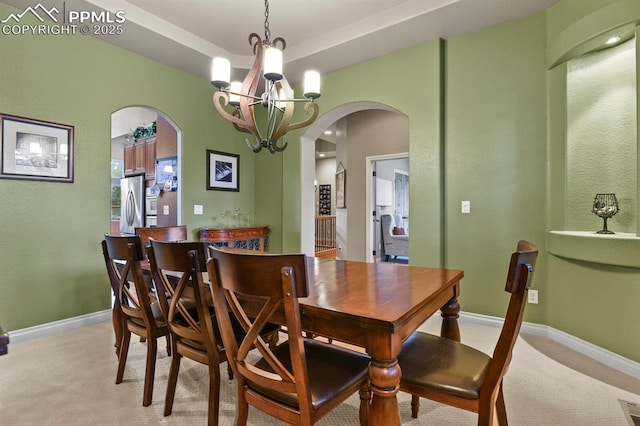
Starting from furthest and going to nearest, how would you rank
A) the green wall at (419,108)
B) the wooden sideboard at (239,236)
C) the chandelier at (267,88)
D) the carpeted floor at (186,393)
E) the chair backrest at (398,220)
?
the chair backrest at (398,220)
the wooden sideboard at (239,236)
the green wall at (419,108)
the chandelier at (267,88)
the carpeted floor at (186,393)

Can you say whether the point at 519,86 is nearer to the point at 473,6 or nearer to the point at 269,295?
the point at 473,6

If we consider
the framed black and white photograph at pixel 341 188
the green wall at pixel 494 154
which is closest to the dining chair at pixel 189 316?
the green wall at pixel 494 154

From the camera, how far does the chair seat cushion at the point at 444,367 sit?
1202 millimetres

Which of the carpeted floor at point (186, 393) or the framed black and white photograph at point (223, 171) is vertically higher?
the framed black and white photograph at point (223, 171)

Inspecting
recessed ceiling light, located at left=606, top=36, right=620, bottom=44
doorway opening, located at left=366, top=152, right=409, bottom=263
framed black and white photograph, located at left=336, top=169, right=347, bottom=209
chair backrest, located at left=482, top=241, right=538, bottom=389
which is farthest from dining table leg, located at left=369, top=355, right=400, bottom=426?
framed black and white photograph, located at left=336, top=169, right=347, bottom=209

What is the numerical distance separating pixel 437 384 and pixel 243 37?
3751 millimetres

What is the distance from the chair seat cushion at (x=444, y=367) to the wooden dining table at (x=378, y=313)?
0.19 metres

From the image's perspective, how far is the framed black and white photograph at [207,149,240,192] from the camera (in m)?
4.30

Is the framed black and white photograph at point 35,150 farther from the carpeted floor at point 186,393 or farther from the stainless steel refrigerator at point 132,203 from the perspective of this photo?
the stainless steel refrigerator at point 132,203

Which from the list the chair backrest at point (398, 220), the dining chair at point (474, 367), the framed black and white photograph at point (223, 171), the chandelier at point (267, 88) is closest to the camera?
the dining chair at point (474, 367)

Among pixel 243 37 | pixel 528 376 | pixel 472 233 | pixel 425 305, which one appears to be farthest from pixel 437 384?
pixel 243 37

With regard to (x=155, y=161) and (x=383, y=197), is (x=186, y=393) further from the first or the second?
(x=383, y=197)

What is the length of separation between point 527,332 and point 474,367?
2.15 m

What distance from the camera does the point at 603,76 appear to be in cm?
264
